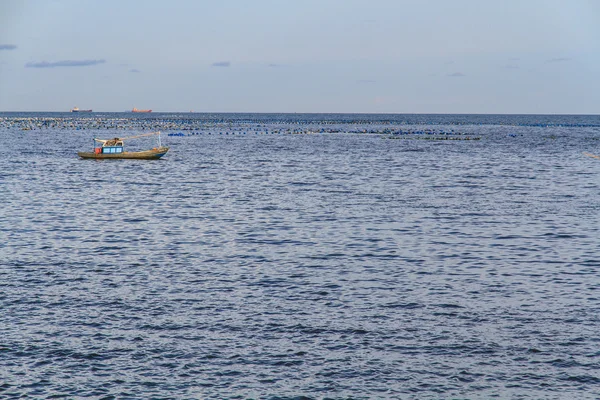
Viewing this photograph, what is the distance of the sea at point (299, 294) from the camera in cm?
1888

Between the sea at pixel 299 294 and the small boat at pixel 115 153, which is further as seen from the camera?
the small boat at pixel 115 153

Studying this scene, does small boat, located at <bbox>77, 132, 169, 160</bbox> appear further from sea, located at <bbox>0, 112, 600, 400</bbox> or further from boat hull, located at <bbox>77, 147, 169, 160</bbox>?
sea, located at <bbox>0, 112, 600, 400</bbox>

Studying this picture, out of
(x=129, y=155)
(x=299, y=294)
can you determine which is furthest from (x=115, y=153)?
(x=299, y=294)

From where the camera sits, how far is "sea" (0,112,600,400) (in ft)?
61.9

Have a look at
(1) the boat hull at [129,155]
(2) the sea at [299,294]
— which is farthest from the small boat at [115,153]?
(2) the sea at [299,294]

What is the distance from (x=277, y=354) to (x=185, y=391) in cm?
336

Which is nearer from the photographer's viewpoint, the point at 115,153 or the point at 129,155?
the point at 115,153

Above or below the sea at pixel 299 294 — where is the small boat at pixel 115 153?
above

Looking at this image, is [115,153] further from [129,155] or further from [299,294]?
[299,294]

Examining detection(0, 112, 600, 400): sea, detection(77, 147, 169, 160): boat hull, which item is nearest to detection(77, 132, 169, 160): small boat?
detection(77, 147, 169, 160): boat hull

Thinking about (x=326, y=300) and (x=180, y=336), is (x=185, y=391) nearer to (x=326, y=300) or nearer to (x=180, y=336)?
(x=180, y=336)

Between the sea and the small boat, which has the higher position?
the small boat

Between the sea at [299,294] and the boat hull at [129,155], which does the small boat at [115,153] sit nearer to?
the boat hull at [129,155]

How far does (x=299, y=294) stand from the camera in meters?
26.5
